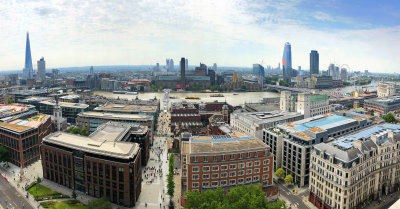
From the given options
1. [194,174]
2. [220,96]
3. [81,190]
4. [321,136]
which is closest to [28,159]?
[81,190]

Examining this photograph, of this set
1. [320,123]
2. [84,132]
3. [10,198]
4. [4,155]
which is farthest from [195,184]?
[84,132]

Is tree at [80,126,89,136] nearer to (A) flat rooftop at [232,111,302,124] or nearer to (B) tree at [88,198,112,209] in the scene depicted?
(A) flat rooftop at [232,111,302,124]

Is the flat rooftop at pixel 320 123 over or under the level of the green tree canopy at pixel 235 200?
over

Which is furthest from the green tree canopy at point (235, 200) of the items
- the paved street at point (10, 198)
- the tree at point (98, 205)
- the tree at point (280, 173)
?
the paved street at point (10, 198)

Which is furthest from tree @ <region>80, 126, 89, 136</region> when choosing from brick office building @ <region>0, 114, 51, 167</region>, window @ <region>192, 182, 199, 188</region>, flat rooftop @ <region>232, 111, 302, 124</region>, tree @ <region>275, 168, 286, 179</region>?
tree @ <region>275, 168, 286, 179</region>

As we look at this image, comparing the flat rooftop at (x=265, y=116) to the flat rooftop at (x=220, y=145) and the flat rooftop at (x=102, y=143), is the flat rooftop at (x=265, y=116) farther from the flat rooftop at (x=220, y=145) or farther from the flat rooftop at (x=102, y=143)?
the flat rooftop at (x=102, y=143)
